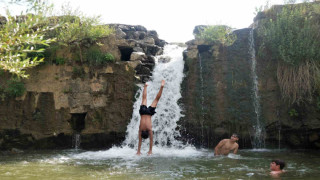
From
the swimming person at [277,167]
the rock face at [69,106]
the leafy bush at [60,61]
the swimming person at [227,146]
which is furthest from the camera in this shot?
the leafy bush at [60,61]

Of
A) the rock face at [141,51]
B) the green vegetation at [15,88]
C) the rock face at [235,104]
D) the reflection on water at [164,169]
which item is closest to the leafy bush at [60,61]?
the green vegetation at [15,88]

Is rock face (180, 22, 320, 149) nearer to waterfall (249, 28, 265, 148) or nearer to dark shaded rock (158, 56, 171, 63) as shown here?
waterfall (249, 28, 265, 148)

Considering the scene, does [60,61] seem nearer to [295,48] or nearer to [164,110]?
[164,110]

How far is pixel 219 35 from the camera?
1172 centimetres

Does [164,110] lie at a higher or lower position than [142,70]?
lower

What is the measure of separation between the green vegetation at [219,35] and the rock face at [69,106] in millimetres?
3439

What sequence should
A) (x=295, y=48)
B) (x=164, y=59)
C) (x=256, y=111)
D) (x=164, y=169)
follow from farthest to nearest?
(x=164, y=59) → (x=256, y=111) → (x=295, y=48) → (x=164, y=169)

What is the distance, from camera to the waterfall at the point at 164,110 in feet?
34.2

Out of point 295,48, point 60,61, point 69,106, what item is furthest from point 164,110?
point 295,48

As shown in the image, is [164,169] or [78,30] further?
[78,30]

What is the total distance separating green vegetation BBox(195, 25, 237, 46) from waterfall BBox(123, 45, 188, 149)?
66.9 inches

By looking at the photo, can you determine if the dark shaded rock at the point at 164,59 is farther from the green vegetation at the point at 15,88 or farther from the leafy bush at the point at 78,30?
the green vegetation at the point at 15,88

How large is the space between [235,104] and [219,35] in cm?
304

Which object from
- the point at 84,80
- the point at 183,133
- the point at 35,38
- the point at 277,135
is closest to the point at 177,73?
the point at 183,133
